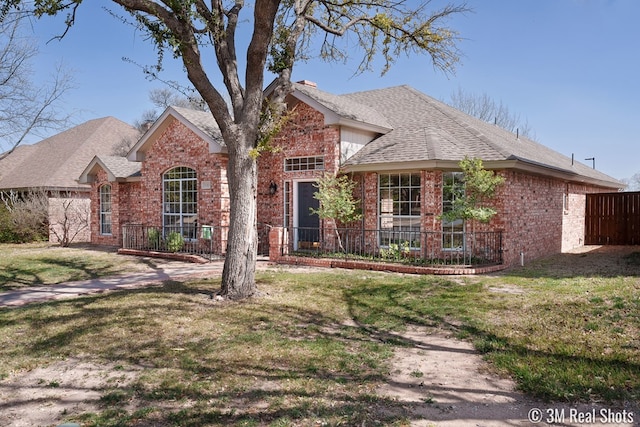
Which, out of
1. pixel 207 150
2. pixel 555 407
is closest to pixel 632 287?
pixel 555 407

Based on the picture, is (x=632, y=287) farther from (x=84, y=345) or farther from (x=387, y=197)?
(x=84, y=345)

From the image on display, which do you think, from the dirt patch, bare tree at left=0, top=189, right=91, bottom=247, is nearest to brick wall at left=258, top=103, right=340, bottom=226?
the dirt patch

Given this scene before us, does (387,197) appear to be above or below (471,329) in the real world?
above

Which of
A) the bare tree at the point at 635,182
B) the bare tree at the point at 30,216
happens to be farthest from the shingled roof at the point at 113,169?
the bare tree at the point at 635,182

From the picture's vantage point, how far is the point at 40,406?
13.9 feet

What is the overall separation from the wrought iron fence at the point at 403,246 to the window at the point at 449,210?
0.03 m

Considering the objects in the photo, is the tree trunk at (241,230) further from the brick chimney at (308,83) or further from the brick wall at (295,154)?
the brick chimney at (308,83)

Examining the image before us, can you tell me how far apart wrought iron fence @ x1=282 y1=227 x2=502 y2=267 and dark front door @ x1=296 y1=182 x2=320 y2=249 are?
0.11 ft

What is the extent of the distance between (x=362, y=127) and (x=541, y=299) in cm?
839

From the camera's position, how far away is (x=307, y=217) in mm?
14719

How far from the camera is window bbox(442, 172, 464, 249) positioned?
12469mm

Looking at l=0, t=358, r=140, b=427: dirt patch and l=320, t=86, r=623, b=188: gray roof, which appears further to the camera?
l=320, t=86, r=623, b=188: gray roof

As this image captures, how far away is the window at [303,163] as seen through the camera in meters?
14.3

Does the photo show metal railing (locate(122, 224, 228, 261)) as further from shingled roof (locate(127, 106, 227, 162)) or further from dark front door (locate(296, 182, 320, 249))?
shingled roof (locate(127, 106, 227, 162))
